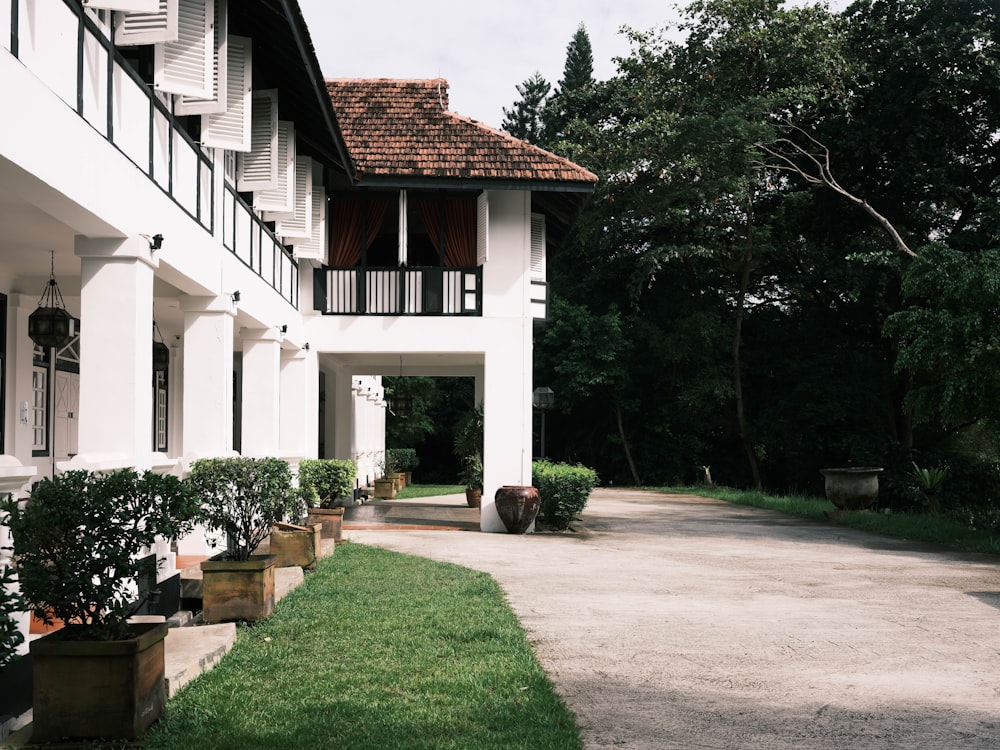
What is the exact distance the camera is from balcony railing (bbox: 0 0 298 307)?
21.2 ft

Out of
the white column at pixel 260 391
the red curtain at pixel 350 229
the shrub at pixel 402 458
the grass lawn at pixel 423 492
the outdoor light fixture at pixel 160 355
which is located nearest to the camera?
the white column at pixel 260 391

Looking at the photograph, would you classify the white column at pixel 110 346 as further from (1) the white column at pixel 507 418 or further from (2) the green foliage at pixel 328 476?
(1) the white column at pixel 507 418

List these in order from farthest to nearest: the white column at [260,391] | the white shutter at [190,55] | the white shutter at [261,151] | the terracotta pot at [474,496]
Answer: the terracotta pot at [474,496], the white column at [260,391], the white shutter at [261,151], the white shutter at [190,55]

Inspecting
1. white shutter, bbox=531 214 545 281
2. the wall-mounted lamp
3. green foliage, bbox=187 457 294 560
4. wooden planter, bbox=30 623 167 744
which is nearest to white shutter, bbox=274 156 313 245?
white shutter, bbox=531 214 545 281

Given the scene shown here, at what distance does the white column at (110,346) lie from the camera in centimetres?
827

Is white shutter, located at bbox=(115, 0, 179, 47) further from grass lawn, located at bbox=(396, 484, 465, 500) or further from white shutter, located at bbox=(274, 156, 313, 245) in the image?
grass lawn, located at bbox=(396, 484, 465, 500)

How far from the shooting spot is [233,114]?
11.2 m

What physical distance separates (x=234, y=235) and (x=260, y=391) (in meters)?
2.84

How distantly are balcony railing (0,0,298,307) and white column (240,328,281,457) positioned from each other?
7.77 feet

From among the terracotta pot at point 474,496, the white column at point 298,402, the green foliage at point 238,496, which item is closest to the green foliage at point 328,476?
the white column at point 298,402

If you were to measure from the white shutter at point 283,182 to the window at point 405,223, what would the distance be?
158 inches

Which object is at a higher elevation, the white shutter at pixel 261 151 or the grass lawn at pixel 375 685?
the white shutter at pixel 261 151

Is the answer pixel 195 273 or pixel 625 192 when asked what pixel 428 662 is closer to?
pixel 195 273

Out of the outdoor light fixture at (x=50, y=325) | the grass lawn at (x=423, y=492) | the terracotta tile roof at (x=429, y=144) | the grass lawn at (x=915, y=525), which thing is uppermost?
the terracotta tile roof at (x=429, y=144)
